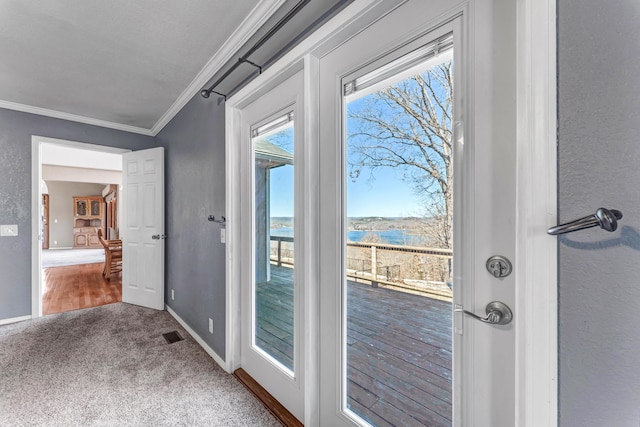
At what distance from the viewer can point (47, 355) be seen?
227 cm

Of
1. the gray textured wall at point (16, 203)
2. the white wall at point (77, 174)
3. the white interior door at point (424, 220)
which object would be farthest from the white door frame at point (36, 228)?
the white wall at point (77, 174)

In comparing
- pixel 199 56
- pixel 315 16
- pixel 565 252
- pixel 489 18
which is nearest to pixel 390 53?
pixel 489 18

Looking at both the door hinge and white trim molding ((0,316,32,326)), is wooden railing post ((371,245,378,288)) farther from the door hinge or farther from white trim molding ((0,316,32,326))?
white trim molding ((0,316,32,326))

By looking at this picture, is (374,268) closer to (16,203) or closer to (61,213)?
(16,203)

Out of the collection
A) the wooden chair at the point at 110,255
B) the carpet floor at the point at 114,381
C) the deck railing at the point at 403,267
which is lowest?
the carpet floor at the point at 114,381

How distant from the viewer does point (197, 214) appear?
261 centimetres

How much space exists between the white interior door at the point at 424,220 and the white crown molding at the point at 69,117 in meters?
3.51

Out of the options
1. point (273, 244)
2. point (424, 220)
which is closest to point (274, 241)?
point (273, 244)

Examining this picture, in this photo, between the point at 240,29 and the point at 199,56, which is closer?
the point at 240,29

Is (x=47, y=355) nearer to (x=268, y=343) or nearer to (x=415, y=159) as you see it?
(x=268, y=343)

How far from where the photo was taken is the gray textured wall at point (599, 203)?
0.56 m

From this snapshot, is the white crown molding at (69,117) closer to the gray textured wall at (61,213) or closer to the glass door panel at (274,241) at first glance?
the glass door panel at (274,241)

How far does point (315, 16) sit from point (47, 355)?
128 inches

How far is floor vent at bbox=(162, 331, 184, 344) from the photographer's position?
2549 millimetres
